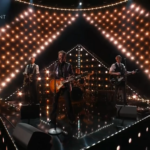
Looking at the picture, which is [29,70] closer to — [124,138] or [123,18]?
[124,138]

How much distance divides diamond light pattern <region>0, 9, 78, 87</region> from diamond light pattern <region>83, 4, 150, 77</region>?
85.5 inches

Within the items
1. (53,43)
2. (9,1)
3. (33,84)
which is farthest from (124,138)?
(9,1)

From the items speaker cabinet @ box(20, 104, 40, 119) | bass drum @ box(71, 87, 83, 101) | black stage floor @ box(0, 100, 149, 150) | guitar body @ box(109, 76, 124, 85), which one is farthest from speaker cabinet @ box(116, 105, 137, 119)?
bass drum @ box(71, 87, 83, 101)

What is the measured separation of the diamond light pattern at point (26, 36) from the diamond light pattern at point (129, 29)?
7.13ft

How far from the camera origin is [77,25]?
860 cm

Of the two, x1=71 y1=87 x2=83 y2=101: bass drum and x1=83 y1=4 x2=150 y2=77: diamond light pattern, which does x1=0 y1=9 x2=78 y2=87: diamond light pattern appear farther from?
x1=71 y1=87 x2=83 y2=101: bass drum

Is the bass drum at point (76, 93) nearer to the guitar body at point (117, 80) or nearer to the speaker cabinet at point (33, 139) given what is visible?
the guitar body at point (117, 80)

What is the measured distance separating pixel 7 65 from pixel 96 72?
4.84 m

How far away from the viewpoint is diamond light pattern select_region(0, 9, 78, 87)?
23.7 ft

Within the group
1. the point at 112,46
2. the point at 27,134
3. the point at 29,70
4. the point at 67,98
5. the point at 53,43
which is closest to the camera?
the point at 27,134

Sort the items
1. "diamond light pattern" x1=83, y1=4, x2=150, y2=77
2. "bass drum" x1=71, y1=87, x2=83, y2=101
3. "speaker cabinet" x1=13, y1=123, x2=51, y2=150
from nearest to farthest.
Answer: "speaker cabinet" x1=13, y1=123, x2=51, y2=150 < "diamond light pattern" x1=83, y1=4, x2=150, y2=77 < "bass drum" x1=71, y1=87, x2=83, y2=101

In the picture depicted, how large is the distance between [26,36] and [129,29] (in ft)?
17.9

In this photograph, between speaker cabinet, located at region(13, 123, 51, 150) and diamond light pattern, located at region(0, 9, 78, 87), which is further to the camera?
diamond light pattern, located at region(0, 9, 78, 87)

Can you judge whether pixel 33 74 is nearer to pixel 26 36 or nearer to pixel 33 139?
pixel 26 36
